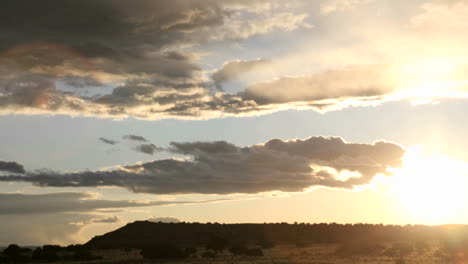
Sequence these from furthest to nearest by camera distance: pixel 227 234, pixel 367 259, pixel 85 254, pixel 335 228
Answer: pixel 335 228
pixel 227 234
pixel 85 254
pixel 367 259

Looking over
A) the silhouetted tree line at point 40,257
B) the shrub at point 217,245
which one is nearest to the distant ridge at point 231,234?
the shrub at point 217,245

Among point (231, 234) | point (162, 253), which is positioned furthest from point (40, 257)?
point (231, 234)

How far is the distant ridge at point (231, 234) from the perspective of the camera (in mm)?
130500

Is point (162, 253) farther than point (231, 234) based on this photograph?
No

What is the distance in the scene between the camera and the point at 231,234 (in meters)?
138

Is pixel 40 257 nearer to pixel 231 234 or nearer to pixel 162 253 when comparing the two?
pixel 162 253

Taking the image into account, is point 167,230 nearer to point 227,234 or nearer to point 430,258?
point 227,234

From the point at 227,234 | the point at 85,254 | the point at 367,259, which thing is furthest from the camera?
the point at 227,234

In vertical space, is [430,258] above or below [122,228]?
below

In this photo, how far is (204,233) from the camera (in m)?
138

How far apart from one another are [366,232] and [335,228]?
8.32 m

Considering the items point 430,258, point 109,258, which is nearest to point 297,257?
point 430,258

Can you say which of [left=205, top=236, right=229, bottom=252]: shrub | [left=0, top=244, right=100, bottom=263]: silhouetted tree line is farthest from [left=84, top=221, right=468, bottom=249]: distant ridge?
[left=0, top=244, right=100, bottom=263]: silhouetted tree line

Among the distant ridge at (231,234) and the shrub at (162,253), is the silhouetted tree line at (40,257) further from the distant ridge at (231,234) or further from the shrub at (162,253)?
the distant ridge at (231,234)
